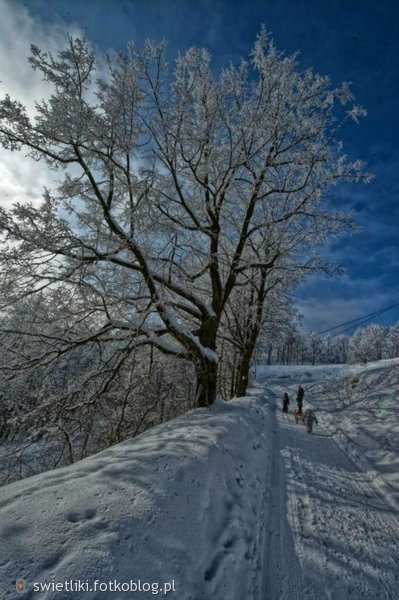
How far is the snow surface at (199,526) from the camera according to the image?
7.47ft

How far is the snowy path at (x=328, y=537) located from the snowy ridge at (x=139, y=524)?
30 cm

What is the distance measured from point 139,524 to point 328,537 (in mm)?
2780

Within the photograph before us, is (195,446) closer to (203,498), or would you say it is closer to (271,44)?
(203,498)

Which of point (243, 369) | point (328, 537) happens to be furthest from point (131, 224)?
point (243, 369)

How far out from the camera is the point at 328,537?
3809 mm

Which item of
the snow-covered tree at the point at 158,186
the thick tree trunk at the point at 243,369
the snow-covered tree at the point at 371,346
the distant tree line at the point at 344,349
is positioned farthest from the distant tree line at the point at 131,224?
the snow-covered tree at the point at 371,346

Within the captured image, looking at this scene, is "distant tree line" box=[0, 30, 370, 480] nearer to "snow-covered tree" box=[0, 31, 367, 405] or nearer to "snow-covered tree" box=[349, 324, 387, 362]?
→ "snow-covered tree" box=[0, 31, 367, 405]

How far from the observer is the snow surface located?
7.47 ft

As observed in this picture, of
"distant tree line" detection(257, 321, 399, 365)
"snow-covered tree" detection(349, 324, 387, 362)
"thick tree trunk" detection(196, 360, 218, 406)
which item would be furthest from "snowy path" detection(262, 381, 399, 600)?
"snow-covered tree" detection(349, 324, 387, 362)

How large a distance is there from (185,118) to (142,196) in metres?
2.76

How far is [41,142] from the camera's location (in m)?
5.52

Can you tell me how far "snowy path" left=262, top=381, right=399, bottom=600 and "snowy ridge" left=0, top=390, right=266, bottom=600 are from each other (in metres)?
0.30

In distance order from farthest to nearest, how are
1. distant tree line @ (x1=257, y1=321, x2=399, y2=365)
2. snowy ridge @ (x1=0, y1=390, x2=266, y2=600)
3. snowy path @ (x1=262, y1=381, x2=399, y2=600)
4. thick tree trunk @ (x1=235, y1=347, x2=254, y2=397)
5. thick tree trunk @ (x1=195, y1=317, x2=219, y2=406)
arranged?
distant tree line @ (x1=257, y1=321, x2=399, y2=365), thick tree trunk @ (x1=235, y1=347, x2=254, y2=397), thick tree trunk @ (x1=195, y1=317, x2=219, y2=406), snowy path @ (x1=262, y1=381, x2=399, y2=600), snowy ridge @ (x1=0, y1=390, x2=266, y2=600)

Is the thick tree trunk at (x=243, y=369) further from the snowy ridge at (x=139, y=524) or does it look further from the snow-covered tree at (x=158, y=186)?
the snowy ridge at (x=139, y=524)
